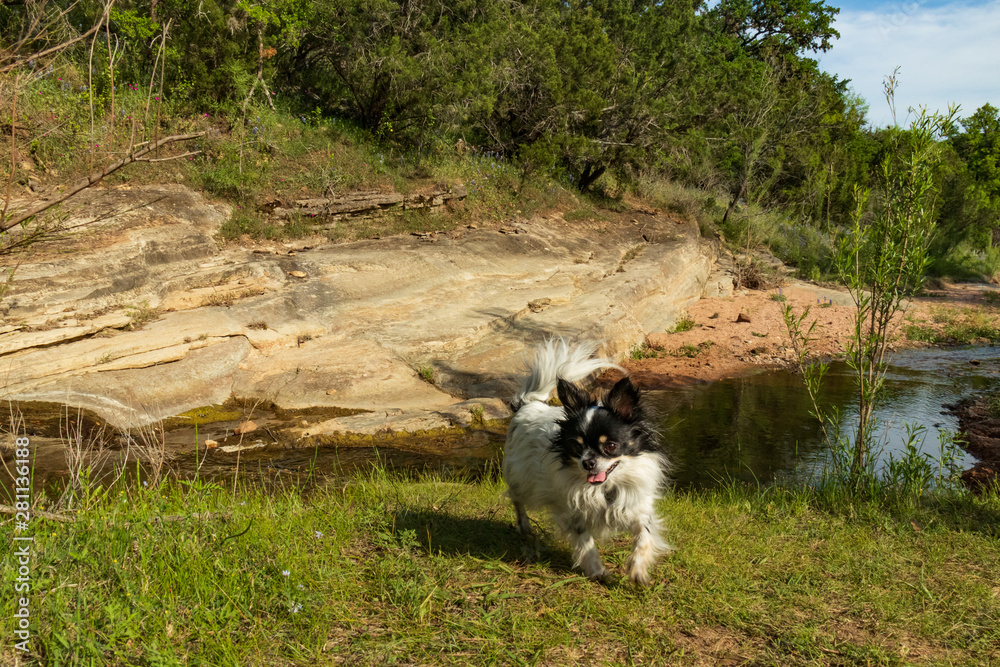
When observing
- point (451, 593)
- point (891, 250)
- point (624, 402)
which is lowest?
point (451, 593)

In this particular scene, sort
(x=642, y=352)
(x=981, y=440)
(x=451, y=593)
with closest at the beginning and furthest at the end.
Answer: (x=451, y=593)
(x=981, y=440)
(x=642, y=352)

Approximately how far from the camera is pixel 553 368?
14.7 ft

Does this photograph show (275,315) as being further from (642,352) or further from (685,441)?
(642,352)

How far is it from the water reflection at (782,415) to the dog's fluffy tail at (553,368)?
2.51 meters

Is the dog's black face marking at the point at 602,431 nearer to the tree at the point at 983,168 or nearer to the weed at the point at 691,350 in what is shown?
the weed at the point at 691,350

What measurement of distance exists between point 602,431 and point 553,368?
988mm

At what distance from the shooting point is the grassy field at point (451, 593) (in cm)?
294

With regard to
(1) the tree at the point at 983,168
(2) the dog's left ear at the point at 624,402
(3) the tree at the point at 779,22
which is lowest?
(2) the dog's left ear at the point at 624,402

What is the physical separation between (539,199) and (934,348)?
8947 millimetres

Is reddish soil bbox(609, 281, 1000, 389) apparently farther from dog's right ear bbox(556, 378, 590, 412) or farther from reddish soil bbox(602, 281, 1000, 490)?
dog's right ear bbox(556, 378, 590, 412)

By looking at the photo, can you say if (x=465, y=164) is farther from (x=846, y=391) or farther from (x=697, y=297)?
(x=846, y=391)

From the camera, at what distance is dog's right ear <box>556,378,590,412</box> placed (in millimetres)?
3793

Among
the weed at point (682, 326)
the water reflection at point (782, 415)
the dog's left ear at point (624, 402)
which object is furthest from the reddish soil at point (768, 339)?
the dog's left ear at point (624, 402)

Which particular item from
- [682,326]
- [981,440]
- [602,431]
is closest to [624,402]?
[602,431]
